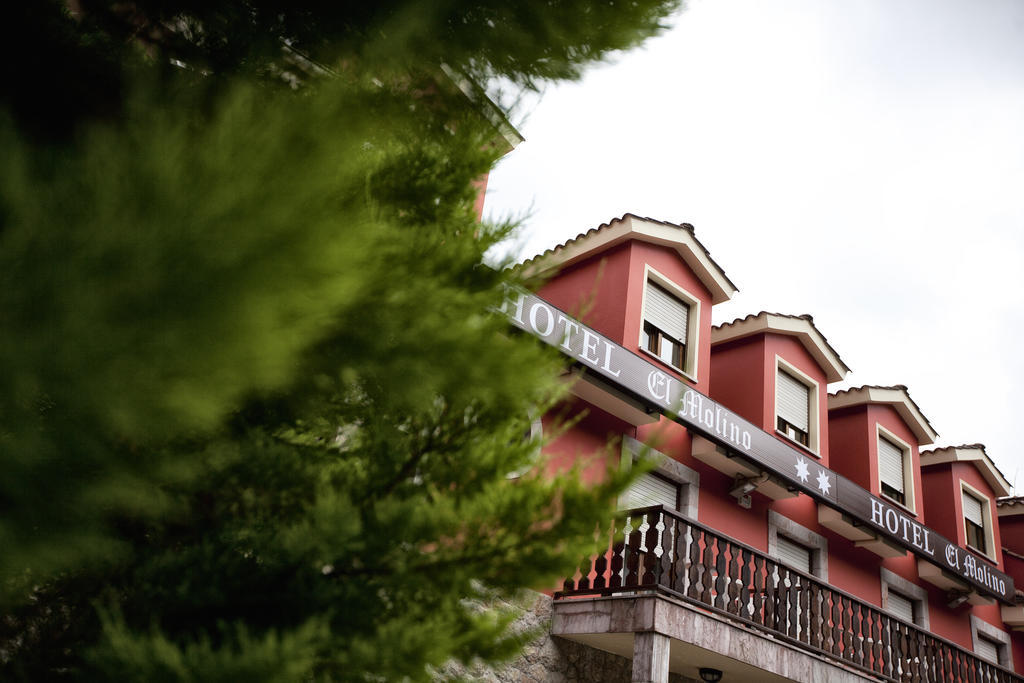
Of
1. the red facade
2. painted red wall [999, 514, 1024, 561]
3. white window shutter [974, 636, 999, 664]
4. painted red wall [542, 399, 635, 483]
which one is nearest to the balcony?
the red facade

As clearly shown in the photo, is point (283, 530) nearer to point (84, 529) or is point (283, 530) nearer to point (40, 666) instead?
point (84, 529)

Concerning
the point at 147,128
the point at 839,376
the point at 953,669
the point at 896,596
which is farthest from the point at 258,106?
the point at 896,596

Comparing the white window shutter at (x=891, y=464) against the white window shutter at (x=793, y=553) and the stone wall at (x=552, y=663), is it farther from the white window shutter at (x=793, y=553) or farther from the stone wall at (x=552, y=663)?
the stone wall at (x=552, y=663)

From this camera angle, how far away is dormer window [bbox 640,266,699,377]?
496 inches

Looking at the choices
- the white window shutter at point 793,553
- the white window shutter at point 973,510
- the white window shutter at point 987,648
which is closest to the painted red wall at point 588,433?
the white window shutter at point 793,553

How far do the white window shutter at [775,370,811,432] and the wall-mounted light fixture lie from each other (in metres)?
5.79

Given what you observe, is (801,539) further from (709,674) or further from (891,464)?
(709,674)

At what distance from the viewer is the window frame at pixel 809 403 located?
561 inches

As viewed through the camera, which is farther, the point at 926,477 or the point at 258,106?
the point at 926,477

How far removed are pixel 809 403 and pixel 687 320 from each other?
3.68 m

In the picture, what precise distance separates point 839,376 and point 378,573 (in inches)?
560

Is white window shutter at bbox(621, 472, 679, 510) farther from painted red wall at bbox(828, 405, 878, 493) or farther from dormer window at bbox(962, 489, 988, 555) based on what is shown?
dormer window at bbox(962, 489, 988, 555)

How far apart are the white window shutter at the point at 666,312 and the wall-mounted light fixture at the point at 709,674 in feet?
16.8

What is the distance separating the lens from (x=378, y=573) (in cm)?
304
